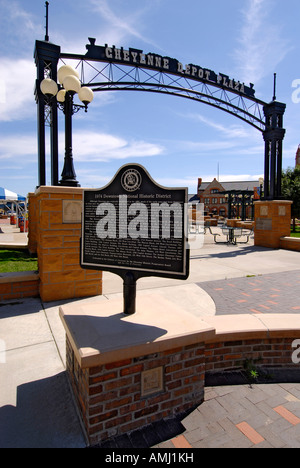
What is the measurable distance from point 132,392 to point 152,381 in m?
0.20

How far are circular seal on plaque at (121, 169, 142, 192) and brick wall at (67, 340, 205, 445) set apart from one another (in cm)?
155

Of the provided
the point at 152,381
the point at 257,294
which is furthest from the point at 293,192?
the point at 152,381

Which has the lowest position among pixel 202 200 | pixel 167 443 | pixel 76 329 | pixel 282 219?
pixel 167 443

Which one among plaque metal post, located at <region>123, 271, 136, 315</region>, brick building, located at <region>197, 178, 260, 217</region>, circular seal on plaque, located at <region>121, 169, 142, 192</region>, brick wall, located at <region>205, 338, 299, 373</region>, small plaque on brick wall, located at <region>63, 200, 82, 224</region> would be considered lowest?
brick wall, located at <region>205, 338, 299, 373</region>

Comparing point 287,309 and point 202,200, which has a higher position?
point 202,200

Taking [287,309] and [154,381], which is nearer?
[154,381]

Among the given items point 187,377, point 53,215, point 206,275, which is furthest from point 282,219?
point 187,377

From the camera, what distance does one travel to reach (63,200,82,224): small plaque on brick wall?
4868 millimetres

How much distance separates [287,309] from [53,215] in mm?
4211

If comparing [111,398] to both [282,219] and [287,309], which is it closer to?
[287,309]

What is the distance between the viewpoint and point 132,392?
2.21 m

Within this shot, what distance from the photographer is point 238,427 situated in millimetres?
2191

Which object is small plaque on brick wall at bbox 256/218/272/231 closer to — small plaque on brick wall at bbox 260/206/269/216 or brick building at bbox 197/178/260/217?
small plaque on brick wall at bbox 260/206/269/216

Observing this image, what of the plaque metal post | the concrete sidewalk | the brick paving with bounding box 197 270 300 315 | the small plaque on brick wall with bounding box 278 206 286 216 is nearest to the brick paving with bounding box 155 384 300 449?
the concrete sidewalk
